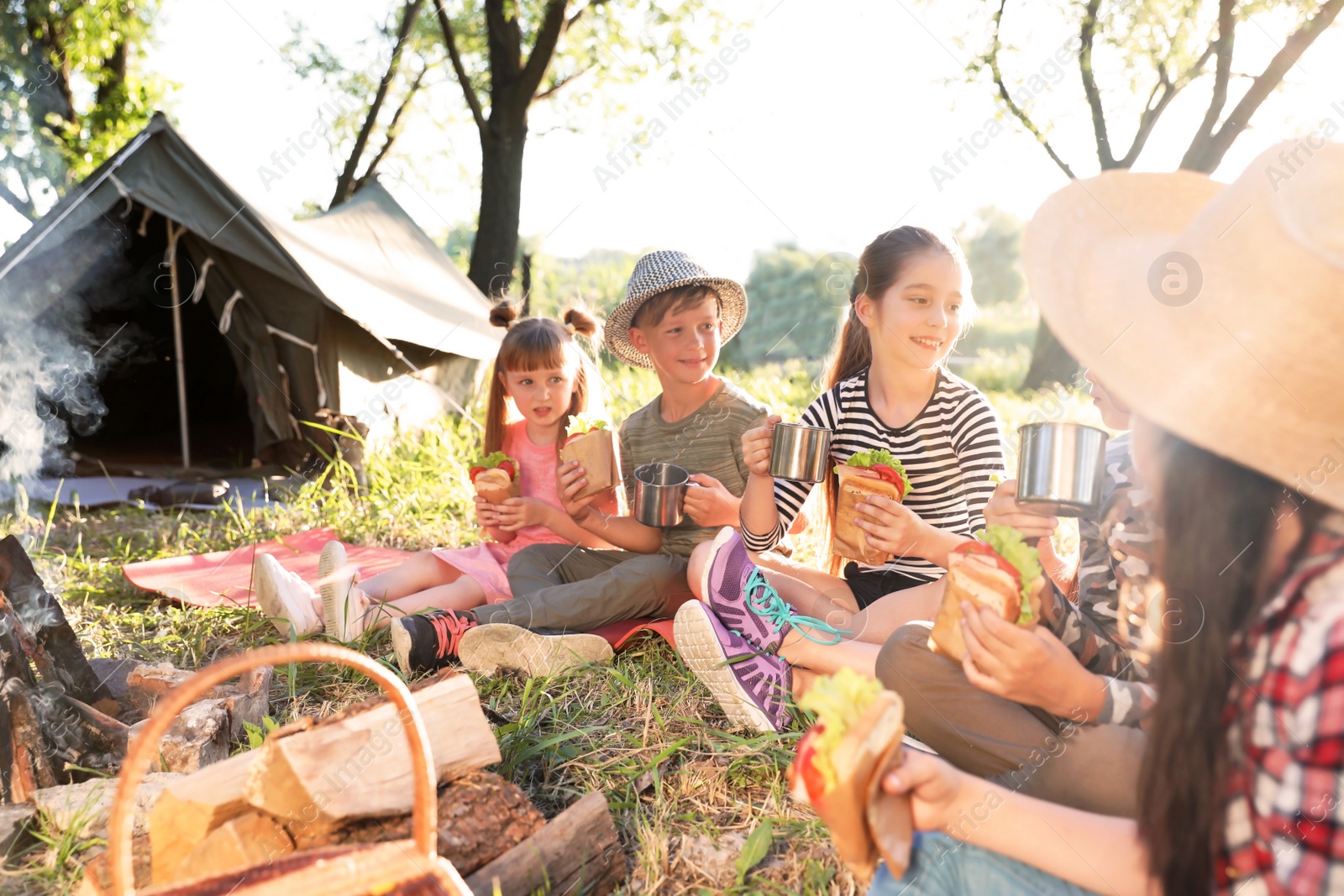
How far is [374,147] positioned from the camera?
610 inches

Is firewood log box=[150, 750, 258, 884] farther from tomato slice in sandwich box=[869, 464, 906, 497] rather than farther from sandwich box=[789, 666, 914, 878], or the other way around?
tomato slice in sandwich box=[869, 464, 906, 497]

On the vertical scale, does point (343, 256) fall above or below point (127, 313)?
above

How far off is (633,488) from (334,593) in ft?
3.66

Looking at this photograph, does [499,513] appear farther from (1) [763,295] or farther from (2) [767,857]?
(1) [763,295]

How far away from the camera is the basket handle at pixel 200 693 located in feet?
3.67

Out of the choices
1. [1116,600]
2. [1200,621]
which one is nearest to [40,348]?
Answer: [1116,600]

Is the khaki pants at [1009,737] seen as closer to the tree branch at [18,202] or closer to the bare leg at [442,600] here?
the bare leg at [442,600]

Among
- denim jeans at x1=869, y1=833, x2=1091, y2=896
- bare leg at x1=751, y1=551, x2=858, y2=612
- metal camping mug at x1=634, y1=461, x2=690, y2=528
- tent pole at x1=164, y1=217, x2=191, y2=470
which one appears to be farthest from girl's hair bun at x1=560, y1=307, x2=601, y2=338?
tent pole at x1=164, y1=217, x2=191, y2=470

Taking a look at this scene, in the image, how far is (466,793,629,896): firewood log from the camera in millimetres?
1589

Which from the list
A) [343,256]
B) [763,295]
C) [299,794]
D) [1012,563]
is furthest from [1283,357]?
[763,295]

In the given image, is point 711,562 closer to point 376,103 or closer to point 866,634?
point 866,634

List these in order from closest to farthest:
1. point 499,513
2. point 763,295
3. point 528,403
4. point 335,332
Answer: point 499,513, point 528,403, point 335,332, point 763,295

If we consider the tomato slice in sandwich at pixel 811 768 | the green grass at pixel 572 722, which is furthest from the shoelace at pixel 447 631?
the tomato slice in sandwich at pixel 811 768

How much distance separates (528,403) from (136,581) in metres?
1.69
